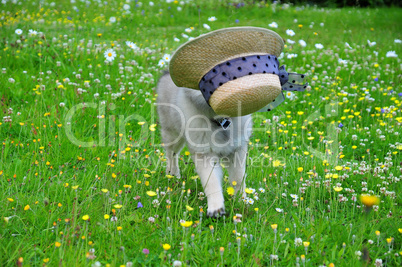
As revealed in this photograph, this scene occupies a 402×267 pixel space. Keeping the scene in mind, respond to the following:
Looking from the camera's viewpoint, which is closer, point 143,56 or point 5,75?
point 5,75

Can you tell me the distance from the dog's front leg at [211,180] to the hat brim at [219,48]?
0.79 metres

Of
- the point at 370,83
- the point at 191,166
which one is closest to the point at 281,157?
the point at 191,166

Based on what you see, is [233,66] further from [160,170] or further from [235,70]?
[160,170]

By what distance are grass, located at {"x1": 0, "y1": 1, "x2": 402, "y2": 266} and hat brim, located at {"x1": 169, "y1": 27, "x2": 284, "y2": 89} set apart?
2.57ft

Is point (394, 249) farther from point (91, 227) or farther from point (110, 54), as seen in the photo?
point (110, 54)

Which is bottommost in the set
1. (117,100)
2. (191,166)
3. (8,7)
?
(191,166)

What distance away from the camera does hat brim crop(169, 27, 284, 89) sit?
193cm

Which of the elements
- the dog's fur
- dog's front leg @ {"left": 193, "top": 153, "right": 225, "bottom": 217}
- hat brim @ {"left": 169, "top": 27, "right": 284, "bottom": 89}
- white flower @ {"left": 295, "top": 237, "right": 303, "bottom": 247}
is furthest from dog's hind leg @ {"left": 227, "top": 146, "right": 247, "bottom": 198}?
hat brim @ {"left": 169, "top": 27, "right": 284, "bottom": 89}

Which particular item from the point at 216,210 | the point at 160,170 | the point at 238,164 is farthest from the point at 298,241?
the point at 160,170

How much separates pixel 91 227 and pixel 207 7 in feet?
28.1

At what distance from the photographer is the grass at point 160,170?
205cm

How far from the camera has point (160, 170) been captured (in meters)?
3.05

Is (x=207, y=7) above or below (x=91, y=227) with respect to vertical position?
above

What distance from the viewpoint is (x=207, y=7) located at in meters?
9.89
